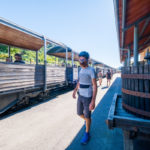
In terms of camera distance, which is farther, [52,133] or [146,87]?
[52,133]

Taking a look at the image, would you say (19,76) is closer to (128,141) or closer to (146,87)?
(128,141)

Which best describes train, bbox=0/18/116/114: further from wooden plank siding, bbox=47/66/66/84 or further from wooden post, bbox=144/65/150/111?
wooden post, bbox=144/65/150/111

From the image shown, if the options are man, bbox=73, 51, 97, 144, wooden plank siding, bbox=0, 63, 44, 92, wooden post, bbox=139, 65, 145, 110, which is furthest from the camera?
wooden plank siding, bbox=0, 63, 44, 92

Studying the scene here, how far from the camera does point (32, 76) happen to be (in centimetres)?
525

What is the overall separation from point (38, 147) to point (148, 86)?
103 inches

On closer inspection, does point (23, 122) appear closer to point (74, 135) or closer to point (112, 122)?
point (74, 135)

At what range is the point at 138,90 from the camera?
1930mm

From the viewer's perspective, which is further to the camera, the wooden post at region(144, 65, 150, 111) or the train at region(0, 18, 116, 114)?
the train at region(0, 18, 116, 114)

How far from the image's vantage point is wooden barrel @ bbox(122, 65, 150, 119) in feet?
5.83

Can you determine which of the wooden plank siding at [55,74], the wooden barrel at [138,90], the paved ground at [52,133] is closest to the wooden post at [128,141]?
the wooden barrel at [138,90]

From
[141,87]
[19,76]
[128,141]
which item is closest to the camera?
[128,141]

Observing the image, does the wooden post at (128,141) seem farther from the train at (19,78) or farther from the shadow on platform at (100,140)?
the train at (19,78)

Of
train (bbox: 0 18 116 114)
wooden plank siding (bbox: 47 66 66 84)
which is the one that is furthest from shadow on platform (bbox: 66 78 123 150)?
wooden plank siding (bbox: 47 66 66 84)

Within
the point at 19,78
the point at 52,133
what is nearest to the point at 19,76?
the point at 19,78
